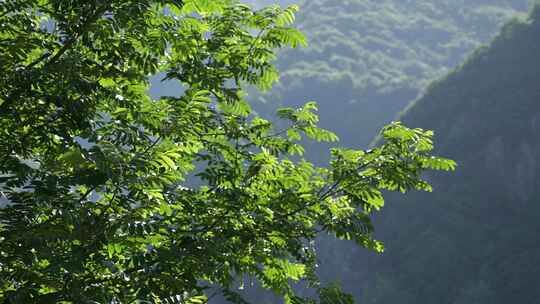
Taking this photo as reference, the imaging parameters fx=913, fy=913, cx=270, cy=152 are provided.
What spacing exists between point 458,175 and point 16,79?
100980 millimetres

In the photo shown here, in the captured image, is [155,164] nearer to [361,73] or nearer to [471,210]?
[471,210]

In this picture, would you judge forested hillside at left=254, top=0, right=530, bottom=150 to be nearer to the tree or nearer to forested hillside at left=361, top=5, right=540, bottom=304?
forested hillside at left=361, top=5, right=540, bottom=304

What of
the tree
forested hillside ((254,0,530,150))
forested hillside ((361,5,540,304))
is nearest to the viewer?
the tree

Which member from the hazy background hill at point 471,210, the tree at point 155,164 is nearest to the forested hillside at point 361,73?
the hazy background hill at point 471,210

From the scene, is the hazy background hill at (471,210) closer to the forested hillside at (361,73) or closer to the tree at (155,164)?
the forested hillside at (361,73)

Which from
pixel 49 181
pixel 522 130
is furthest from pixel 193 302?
pixel 522 130

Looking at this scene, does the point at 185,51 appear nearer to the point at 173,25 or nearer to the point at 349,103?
the point at 173,25

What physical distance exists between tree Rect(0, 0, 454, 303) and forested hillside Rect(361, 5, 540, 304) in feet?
245

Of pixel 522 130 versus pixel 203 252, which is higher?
pixel 522 130

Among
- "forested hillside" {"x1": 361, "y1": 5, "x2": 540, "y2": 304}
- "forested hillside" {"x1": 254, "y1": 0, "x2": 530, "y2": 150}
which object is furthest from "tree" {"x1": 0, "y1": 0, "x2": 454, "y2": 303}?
"forested hillside" {"x1": 254, "y1": 0, "x2": 530, "y2": 150}

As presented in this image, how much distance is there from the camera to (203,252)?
280 inches

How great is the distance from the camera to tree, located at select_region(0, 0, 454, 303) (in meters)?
6.81

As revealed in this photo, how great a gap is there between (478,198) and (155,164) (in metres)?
99.1

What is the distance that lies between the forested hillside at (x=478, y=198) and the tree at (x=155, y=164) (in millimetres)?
74750
